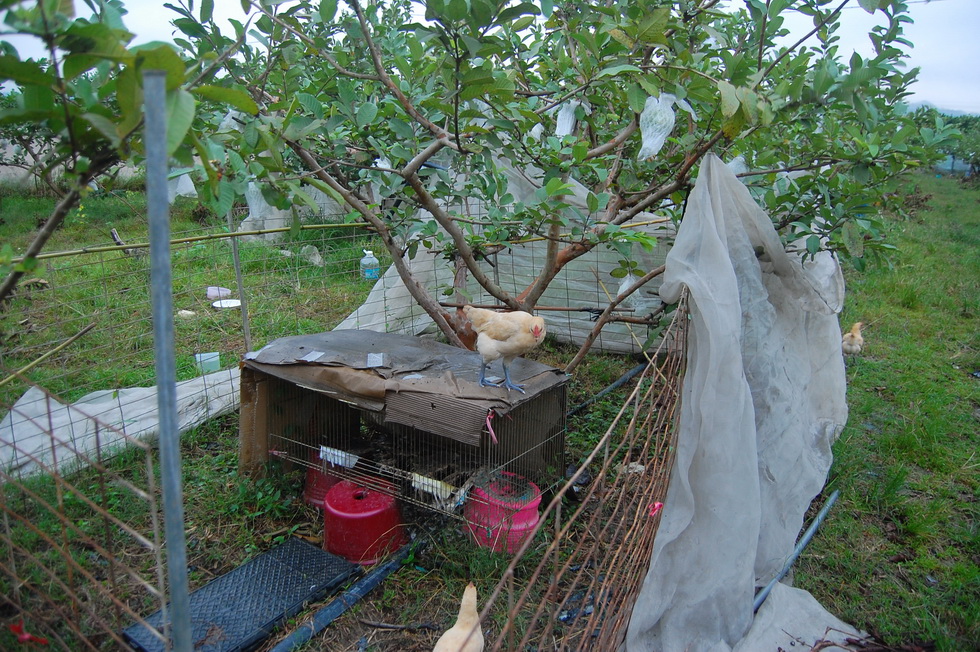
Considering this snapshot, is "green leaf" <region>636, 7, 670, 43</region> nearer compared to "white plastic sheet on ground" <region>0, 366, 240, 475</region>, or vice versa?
"green leaf" <region>636, 7, 670, 43</region>

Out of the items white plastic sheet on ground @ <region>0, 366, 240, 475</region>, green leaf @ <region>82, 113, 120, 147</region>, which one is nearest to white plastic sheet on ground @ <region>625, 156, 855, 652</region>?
green leaf @ <region>82, 113, 120, 147</region>

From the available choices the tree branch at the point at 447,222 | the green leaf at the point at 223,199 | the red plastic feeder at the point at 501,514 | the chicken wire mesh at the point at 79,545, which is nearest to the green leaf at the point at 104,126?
the green leaf at the point at 223,199

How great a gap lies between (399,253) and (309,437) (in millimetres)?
1117

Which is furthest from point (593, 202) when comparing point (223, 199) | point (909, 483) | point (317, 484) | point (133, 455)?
point (133, 455)

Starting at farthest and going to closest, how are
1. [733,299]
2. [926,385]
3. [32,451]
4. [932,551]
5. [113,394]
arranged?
[926,385], [113,394], [32,451], [932,551], [733,299]

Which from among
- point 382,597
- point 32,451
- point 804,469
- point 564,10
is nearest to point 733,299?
point 804,469

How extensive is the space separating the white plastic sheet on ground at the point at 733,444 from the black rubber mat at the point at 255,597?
52.3 inches

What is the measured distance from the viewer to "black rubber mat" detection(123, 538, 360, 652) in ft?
7.73

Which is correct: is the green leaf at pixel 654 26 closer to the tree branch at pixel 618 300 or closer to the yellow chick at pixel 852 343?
the tree branch at pixel 618 300

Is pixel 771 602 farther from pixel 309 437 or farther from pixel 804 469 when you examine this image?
pixel 309 437

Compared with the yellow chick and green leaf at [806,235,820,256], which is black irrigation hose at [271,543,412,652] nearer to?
green leaf at [806,235,820,256]

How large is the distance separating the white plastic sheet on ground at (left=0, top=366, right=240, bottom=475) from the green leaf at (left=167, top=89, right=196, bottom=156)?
273cm

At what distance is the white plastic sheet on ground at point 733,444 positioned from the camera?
2105mm

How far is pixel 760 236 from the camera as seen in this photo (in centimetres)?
255
